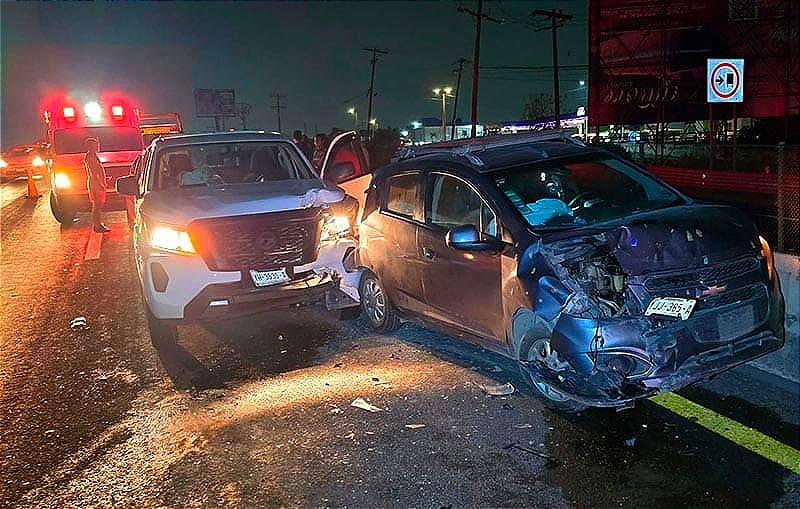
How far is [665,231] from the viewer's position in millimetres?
4516

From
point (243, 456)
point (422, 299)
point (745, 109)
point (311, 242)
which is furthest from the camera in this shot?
point (745, 109)

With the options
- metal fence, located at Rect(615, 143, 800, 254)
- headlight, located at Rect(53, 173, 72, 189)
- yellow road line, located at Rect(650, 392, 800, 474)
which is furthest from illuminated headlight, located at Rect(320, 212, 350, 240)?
headlight, located at Rect(53, 173, 72, 189)

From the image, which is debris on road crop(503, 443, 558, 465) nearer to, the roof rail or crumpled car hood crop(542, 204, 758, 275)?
crumpled car hood crop(542, 204, 758, 275)

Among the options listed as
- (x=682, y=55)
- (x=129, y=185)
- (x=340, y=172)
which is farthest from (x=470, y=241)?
(x=682, y=55)

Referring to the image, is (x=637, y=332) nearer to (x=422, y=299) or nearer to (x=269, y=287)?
(x=422, y=299)

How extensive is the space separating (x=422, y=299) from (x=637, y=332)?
6.86ft

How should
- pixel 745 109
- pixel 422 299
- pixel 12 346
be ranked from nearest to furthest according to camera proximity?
pixel 422 299 → pixel 12 346 → pixel 745 109

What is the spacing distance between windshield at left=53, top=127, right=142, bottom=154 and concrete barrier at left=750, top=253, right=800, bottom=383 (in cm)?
1447

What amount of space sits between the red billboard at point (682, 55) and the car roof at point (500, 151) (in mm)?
29832

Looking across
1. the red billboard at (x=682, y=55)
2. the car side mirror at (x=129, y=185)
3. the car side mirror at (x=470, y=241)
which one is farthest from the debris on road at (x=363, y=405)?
the red billboard at (x=682, y=55)

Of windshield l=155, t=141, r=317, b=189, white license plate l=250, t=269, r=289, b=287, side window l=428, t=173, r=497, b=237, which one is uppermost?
windshield l=155, t=141, r=317, b=189

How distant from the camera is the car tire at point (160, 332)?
643 centimetres

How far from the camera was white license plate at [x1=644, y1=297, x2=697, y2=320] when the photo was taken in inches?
168

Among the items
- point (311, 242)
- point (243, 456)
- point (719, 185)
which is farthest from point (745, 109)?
point (243, 456)
